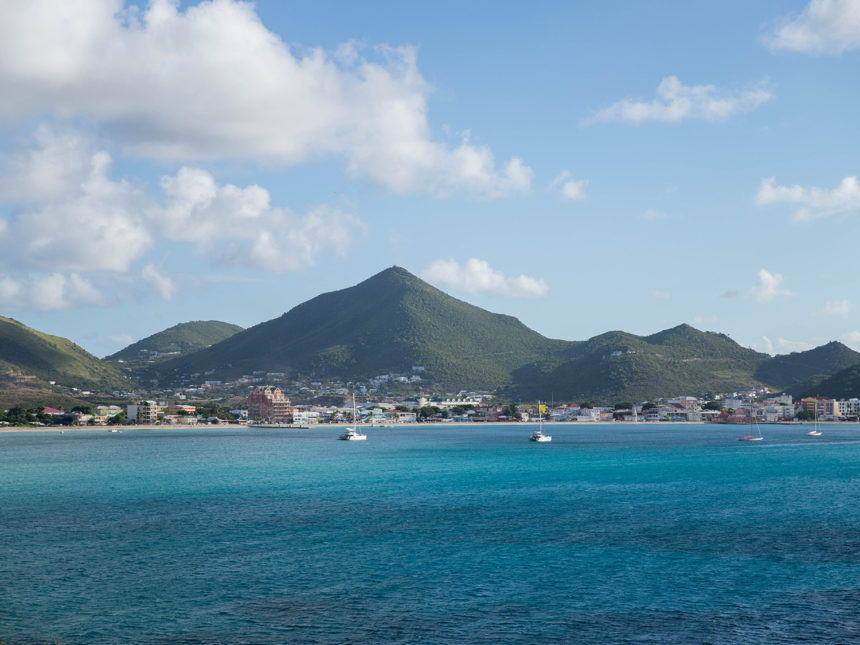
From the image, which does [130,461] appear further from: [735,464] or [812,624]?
[812,624]

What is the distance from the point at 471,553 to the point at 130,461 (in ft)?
213

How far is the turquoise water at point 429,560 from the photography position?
2395 centimetres

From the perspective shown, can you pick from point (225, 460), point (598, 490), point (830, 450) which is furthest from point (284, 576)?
point (830, 450)

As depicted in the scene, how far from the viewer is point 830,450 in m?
109

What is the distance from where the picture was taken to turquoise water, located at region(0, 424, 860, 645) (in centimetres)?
2395

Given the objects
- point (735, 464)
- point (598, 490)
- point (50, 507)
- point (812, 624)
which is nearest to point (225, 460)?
point (50, 507)

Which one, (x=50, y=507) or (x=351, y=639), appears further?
(x=50, y=507)

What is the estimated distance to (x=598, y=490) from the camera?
58.0 meters

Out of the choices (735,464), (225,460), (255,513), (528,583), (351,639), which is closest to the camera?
(351,639)

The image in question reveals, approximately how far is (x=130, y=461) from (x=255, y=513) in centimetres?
4845

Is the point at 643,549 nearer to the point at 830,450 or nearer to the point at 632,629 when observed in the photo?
the point at 632,629

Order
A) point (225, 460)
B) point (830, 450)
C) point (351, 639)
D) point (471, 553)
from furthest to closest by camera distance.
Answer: point (830, 450) → point (225, 460) → point (471, 553) → point (351, 639)

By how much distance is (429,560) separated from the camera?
32781 mm

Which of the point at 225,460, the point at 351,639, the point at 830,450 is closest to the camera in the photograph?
the point at 351,639
